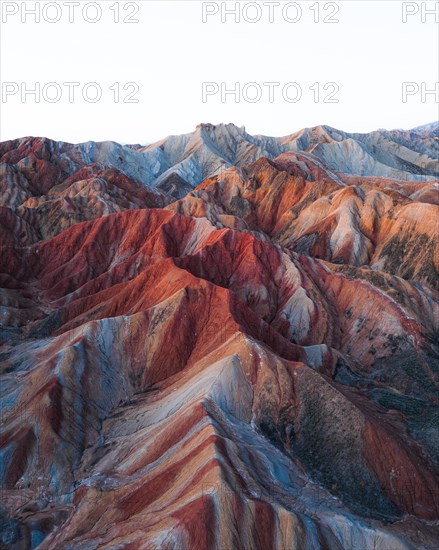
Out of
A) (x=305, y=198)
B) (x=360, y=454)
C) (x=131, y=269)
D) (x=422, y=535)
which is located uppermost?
(x=305, y=198)

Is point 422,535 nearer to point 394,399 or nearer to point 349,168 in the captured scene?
point 394,399

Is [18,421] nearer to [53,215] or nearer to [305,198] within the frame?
[53,215]

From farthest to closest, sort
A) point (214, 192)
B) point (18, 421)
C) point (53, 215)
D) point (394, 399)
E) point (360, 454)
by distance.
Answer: point (214, 192)
point (53, 215)
point (394, 399)
point (18, 421)
point (360, 454)

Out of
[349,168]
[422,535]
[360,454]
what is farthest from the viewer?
[349,168]

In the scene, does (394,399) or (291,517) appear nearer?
(291,517)

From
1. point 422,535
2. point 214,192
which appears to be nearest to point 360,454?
point 422,535

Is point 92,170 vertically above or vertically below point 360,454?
above
